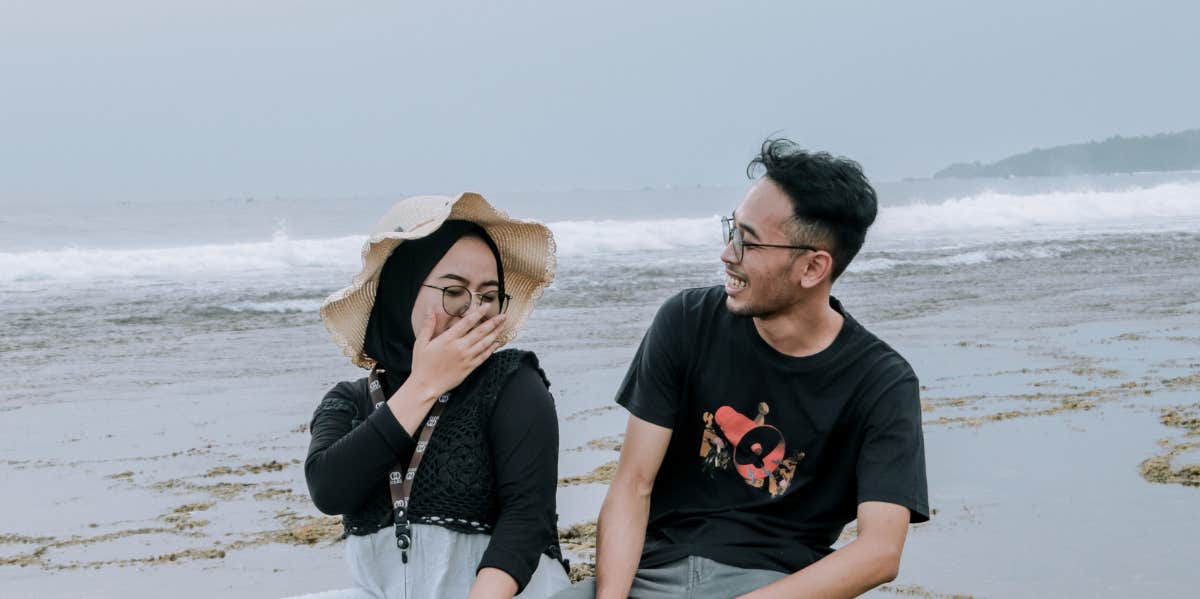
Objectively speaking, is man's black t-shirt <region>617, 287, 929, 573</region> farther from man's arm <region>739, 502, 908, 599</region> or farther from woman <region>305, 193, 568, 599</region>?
woman <region>305, 193, 568, 599</region>

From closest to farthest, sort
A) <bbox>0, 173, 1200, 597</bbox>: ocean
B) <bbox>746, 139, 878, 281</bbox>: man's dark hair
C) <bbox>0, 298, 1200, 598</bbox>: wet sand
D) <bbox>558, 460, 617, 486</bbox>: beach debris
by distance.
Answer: <bbox>746, 139, 878, 281</bbox>: man's dark hair → <bbox>0, 298, 1200, 598</bbox>: wet sand → <bbox>0, 173, 1200, 597</bbox>: ocean → <bbox>558, 460, 617, 486</bbox>: beach debris

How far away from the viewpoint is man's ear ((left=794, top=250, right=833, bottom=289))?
2.93m

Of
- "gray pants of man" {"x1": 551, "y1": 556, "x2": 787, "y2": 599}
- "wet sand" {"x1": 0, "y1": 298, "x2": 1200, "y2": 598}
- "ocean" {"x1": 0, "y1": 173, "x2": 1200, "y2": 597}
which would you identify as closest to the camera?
"gray pants of man" {"x1": 551, "y1": 556, "x2": 787, "y2": 599}

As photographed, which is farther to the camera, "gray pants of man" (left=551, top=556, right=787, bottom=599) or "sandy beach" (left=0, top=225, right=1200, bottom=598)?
"sandy beach" (left=0, top=225, right=1200, bottom=598)

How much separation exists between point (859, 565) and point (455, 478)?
983 millimetres

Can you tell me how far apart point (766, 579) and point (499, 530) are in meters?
0.68

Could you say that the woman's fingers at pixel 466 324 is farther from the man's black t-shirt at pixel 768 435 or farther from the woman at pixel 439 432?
the man's black t-shirt at pixel 768 435

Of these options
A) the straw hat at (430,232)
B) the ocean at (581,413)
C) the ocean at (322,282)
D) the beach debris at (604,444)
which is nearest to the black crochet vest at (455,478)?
the straw hat at (430,232)

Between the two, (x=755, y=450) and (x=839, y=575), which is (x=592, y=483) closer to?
(x=755, y=450)

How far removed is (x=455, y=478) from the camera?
8.89 ft

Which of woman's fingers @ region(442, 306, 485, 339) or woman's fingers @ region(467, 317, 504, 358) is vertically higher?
woman's fingers @ region(442, 306, 485, 339)

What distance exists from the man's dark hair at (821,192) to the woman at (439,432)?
2.33ft

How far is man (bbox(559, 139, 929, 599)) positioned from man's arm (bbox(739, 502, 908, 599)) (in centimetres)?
4

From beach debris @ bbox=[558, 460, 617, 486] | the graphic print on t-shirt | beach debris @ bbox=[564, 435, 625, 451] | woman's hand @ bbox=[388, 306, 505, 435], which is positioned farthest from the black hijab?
beach debris @ bbox=[564, 435, 625, 451]
